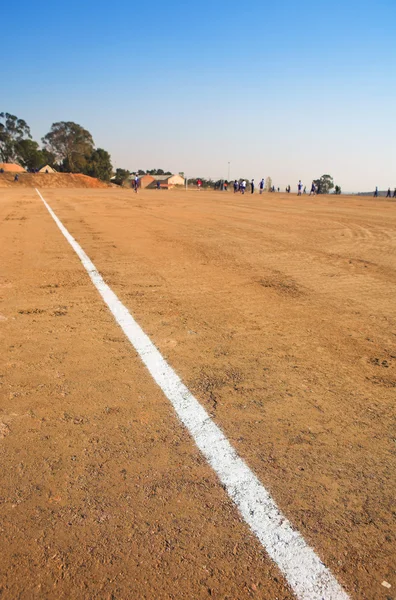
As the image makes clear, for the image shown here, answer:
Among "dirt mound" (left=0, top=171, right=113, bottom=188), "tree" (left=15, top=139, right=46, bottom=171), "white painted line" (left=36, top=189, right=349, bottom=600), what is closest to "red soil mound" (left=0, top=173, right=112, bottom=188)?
"dirt mound" (left=0, top=171, right=113, bottom=188)

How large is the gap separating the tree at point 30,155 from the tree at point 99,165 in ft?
36.4

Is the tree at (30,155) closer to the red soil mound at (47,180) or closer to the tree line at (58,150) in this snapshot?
the tree line at (58,150)

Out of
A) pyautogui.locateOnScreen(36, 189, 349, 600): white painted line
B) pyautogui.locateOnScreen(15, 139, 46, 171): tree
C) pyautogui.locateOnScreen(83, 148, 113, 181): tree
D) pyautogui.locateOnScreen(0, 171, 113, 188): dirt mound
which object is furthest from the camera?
pyautogui.locateOnScreen(15, 139, 46, 171): tree

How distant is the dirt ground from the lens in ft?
5.02

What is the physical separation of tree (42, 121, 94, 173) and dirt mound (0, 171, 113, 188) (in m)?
27.0

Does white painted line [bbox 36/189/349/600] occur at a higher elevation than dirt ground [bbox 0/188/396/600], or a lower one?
higher

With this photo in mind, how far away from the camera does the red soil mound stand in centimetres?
6289

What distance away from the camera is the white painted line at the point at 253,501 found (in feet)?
4.80

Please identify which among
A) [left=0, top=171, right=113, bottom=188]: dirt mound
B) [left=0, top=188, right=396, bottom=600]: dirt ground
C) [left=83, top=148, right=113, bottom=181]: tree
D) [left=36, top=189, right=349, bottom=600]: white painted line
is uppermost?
[left=83, top=148, right=113, bottom=181]: tree

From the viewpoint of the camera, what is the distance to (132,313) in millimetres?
4238

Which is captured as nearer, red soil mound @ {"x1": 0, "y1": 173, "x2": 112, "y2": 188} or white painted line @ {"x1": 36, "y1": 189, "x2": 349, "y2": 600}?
white painted line @ {"x1": 36, "y1": 189, "x2": 349, "y2": 600}

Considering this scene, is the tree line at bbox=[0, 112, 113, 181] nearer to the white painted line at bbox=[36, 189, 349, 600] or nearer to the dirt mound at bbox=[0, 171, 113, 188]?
the dirt mound at bbox=[0, 171, 113, 188]

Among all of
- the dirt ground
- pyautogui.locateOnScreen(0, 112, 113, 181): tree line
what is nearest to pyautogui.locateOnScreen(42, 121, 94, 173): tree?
pyautogui.locateOnScreen(0, 112, 113, 181): tree line

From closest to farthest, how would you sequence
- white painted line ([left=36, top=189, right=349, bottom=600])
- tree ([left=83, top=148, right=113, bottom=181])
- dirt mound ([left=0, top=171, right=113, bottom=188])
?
1. white painted line ([left=36, top=189, right=349, bottom=600])
2. dirt mound ([left=0, top=171, right=113, bottom=188])
3. tree ([left=83, top=148, right=113, bottom=181])
